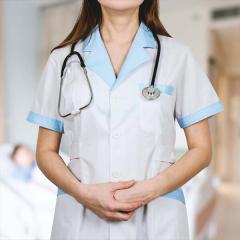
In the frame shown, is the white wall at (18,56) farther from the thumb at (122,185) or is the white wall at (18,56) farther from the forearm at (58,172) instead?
the thumb at (122,185)

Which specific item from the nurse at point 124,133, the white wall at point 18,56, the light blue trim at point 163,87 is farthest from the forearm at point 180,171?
the white wall at point 18,56

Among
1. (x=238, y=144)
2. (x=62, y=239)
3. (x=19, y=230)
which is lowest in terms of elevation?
(x=238, y=144)

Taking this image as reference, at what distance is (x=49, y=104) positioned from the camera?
0.67 metres

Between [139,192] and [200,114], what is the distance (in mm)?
187

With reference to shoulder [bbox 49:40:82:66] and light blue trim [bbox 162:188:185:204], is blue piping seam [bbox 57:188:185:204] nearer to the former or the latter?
light blue trim [bbox 162:188:185:204]

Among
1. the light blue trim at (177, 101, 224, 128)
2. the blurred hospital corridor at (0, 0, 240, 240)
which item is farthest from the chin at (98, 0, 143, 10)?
the blurred hospital corridor at (0, 0, 240, 240)

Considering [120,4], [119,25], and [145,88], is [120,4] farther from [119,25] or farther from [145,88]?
[145,88]

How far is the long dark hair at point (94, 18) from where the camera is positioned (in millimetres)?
689

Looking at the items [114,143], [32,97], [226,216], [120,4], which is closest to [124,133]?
[114,143]

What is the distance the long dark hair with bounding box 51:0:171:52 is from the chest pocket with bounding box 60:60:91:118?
7cm

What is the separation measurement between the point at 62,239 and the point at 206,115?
37 centimetres

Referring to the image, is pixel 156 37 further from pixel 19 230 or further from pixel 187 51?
pixel 19 230

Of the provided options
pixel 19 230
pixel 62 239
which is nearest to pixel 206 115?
pixel 62 239

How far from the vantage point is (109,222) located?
0.62m
